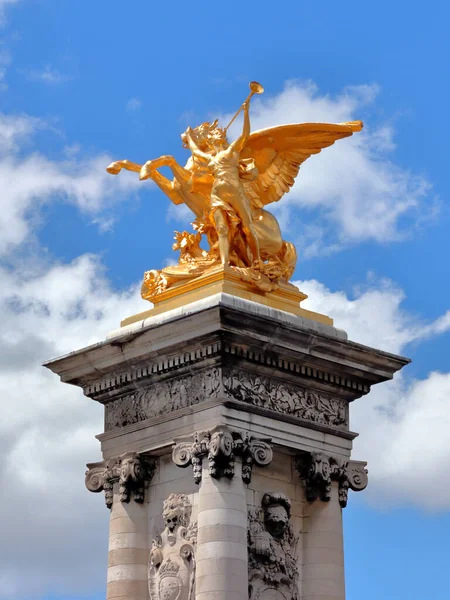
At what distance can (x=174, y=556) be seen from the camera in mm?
28203

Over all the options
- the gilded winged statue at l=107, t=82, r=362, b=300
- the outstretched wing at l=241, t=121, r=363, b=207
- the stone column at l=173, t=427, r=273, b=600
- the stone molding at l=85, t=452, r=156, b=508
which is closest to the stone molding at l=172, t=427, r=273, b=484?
the stone column at l=173, t=427, r=273, b=600

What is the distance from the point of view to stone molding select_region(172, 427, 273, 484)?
1088 inches

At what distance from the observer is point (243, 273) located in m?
29.4

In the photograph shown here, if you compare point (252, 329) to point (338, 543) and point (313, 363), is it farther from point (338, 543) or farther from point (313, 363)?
point (338, 543)

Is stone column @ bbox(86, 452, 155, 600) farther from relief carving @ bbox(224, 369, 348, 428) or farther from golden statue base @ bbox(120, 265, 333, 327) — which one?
golden statue base @ bbox(120, 265, 333, 327)

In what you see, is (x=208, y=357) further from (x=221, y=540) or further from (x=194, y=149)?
(x=194, y=149)

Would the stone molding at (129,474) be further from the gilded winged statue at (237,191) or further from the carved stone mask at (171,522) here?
the gilded winged statue at (237,191)

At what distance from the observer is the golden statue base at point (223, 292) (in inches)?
1147

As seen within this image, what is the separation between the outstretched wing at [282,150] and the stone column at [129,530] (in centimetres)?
496

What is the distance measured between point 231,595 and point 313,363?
4.21m

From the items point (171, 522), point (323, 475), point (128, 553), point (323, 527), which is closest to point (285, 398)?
point (323, 475)

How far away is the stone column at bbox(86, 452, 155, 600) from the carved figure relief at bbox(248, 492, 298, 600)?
6.29 feet

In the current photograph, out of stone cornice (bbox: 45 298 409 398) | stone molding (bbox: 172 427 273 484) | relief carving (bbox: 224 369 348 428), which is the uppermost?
stone cornice (bbox: 45 298 409 398)

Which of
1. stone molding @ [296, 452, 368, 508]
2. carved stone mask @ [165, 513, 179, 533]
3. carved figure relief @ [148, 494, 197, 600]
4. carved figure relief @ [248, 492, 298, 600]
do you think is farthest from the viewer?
stone molding @ [296, 452, 368, 508]
